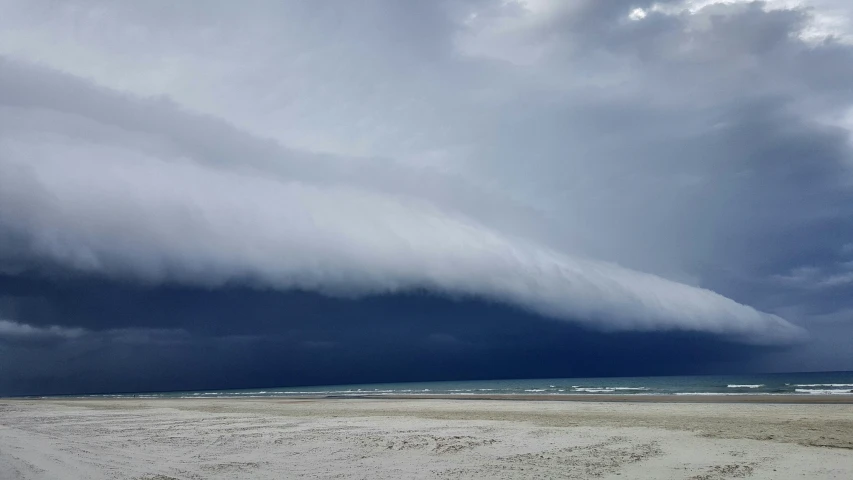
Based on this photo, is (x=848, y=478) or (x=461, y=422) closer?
(x=848, y=478)

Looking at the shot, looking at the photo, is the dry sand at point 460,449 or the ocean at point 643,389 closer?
the dry sand at point 460,449

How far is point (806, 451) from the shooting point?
15867 millimetres

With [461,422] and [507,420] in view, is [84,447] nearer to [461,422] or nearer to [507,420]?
[461,422]

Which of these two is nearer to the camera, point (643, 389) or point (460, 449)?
point (460, 449)

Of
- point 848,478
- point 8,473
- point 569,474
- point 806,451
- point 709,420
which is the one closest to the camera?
point 848,478

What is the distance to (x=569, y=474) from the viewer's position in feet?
43.7

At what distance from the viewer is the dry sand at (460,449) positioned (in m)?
13.9

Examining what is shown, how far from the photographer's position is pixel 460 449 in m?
17.7

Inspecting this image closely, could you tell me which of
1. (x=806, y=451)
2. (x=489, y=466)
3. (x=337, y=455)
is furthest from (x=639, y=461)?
(x=337, y=455)

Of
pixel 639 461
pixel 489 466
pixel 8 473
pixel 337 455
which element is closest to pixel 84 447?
pixel 8 473

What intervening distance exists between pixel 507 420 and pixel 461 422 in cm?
250

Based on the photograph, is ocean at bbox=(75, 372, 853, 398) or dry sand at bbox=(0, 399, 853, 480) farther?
ocean at bbox=(75, 372, 853, 398)

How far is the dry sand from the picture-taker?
13922mm

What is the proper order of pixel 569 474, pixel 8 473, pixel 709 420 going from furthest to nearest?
pixel 709 420
pixel 8 473
pixel 569 474
